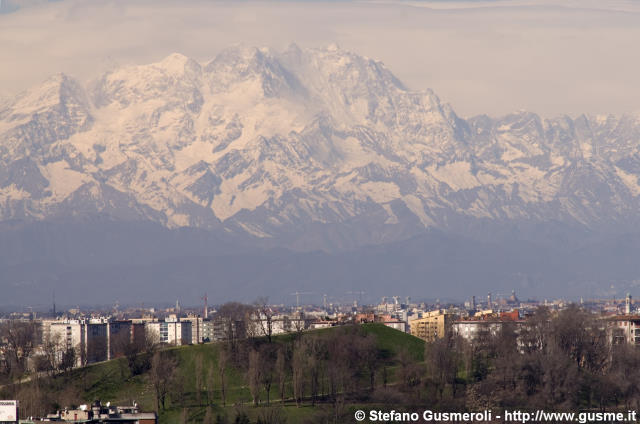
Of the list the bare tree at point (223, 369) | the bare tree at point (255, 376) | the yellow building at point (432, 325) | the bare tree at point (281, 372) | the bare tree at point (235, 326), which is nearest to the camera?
the bare tree at point (255, 376)

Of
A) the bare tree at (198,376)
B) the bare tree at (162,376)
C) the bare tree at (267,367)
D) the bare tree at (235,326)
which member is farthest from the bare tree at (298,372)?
the bare tree at (162,376)

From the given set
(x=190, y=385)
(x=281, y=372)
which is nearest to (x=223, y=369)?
(x=190, y=385)

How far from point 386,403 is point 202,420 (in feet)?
45.1

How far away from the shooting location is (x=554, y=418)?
10688 centimetres

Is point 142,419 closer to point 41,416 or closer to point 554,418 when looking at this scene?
point 41,416

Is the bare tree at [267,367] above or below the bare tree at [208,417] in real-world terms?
above

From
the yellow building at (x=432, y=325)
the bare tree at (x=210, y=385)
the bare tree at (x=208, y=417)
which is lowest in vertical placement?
the bare tree at (x=208, y=417)

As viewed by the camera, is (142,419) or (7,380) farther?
(7,380)

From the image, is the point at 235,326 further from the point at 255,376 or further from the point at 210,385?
the point at 255,376

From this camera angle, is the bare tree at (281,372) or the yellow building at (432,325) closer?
the bare tree at (281,372)

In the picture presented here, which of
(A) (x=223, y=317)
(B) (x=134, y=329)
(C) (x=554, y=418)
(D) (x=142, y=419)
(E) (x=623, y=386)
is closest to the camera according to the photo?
(D) (x=142, y=419)

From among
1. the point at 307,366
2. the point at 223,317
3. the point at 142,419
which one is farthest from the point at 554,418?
the point at 223,317

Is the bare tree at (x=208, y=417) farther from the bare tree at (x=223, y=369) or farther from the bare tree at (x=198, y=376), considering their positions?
the bare tree at (x=198, y=376)

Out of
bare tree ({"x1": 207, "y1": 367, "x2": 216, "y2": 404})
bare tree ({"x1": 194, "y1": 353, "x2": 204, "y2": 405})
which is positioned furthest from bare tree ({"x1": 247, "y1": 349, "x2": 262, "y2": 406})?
bare tree ({"x1": 194, "y1": 353, "x2": 204, "y2": 405})
